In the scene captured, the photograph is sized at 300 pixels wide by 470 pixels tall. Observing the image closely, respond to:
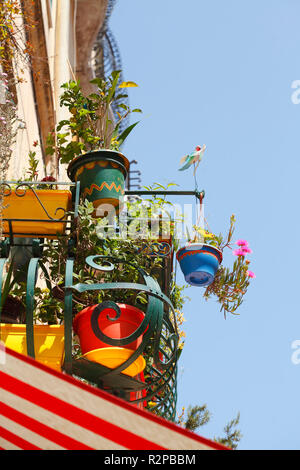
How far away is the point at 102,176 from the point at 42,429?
2.58 m

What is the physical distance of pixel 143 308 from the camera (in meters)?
4.48

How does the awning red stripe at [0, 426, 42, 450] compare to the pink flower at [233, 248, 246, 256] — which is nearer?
the awning red stripe at [0, 426, 42, 450]

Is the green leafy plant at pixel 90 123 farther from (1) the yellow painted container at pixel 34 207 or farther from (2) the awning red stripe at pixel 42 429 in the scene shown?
(2) the awning red stripe at pixel 42 429

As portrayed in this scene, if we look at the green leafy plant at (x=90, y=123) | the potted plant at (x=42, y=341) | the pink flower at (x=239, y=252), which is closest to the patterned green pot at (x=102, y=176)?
the green leafy plant at (x=90, y=123)

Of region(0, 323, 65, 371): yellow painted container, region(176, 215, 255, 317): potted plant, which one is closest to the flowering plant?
region(176, 215, 255, 317): potted plant

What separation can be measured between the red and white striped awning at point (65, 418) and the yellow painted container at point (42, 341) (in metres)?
1.27

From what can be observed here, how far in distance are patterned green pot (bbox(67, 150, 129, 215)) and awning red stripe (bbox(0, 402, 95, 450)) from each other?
92.2 inches

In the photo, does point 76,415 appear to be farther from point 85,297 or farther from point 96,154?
point 96,154

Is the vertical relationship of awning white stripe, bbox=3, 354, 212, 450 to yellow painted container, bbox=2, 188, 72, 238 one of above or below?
below

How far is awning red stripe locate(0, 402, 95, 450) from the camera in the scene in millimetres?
2545

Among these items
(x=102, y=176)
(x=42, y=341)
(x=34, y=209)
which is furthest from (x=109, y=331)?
(x=102, y=176)

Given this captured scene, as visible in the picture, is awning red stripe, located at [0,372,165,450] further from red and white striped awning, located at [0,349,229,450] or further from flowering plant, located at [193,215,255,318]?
flowering plant, located at [193,215,255,318]
